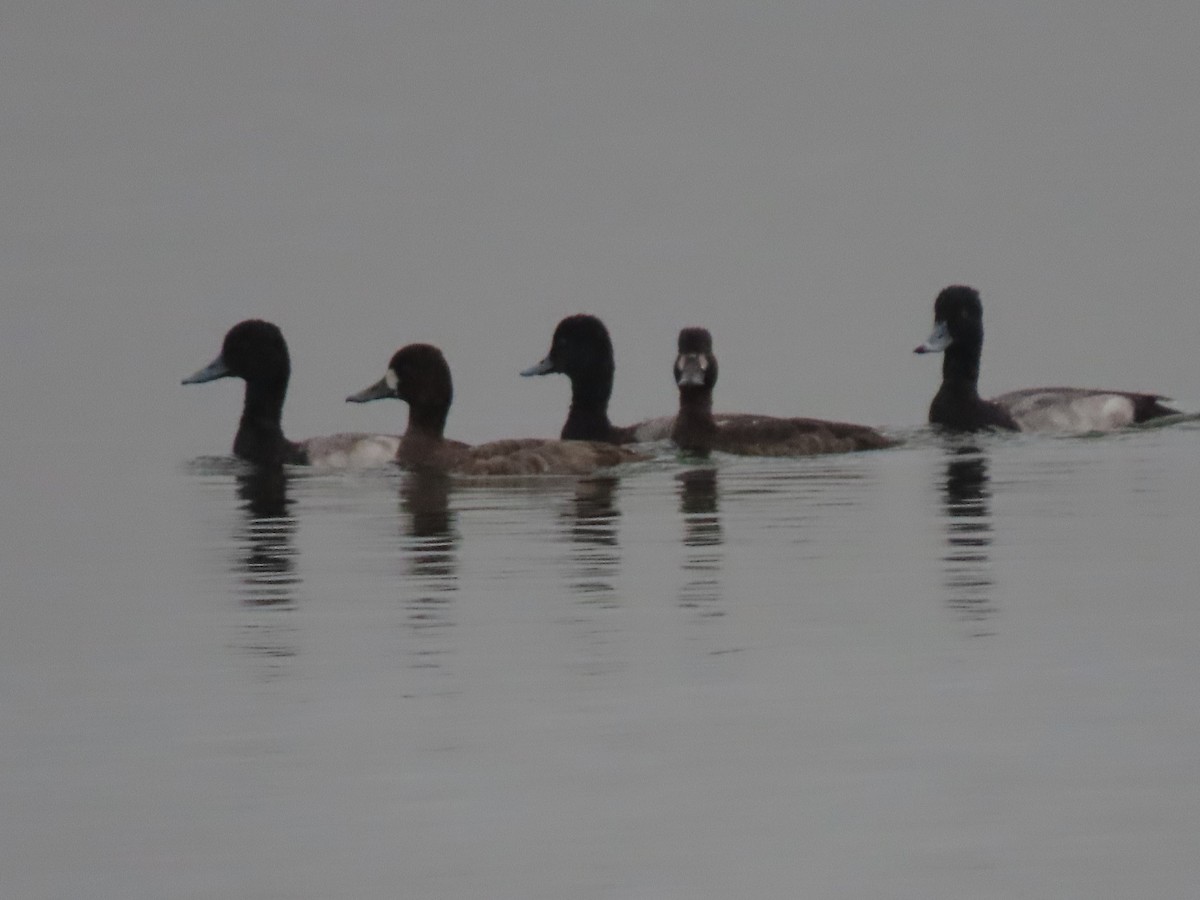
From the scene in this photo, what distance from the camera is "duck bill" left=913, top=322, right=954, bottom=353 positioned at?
1973cm

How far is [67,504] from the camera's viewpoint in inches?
641

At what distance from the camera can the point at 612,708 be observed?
834cm

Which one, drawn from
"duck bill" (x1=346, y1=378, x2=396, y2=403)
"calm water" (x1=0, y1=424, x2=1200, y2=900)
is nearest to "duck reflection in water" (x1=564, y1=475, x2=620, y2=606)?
"calm water" (x1=0, y1=424, x2=1200, y2=900)

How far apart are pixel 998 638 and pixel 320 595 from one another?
10.1ft

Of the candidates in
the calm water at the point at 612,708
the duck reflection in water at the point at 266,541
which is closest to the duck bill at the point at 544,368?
the duck reflection in water at the point at 266,541

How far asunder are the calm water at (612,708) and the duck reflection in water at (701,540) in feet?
0.13

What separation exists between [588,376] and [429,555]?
22.0 ft

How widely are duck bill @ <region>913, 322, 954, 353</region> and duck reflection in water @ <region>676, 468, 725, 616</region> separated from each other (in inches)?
140

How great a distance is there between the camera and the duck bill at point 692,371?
56.4 feet

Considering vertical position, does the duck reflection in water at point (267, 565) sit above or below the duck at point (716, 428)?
below

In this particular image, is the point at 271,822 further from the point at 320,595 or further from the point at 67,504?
the point at 67,504

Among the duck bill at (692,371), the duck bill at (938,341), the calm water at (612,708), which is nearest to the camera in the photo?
the calm water at (612,708)

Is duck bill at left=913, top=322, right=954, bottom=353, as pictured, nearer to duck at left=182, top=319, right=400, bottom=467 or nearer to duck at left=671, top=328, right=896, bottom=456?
duck at left=671, top=328, right=896, bottom=456

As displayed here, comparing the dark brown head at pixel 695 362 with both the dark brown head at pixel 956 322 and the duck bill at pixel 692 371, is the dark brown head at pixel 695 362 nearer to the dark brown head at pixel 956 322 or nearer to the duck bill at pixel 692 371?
the duck bill at pixel 692 371
